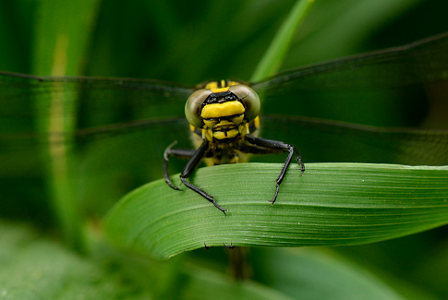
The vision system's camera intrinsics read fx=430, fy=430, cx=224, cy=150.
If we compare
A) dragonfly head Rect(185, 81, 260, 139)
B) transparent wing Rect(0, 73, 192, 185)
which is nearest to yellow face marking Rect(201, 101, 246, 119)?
dragonfly head Rect(185, 81, 260, 139)

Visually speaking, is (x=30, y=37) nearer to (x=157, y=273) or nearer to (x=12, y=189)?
(x=12, y=189)

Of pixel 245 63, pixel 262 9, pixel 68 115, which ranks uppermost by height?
pixel 262 9

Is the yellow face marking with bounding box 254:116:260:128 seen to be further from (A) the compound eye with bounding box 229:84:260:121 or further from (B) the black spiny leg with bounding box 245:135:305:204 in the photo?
(A) the compound eye with bounding box 229:84:260:121

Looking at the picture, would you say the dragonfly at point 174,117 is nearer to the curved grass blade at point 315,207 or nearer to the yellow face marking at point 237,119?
the yellow face marking at point 237,119

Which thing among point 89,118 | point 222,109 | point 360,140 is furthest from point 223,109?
point 89,118

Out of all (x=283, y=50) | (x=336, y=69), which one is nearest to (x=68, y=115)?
(x=283, y=50)

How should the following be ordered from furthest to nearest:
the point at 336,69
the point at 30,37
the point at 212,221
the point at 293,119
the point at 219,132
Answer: the point at 30,37 → the point at 293,119 → the point at 336,69 → the point at 219,132 → the point at 212,221

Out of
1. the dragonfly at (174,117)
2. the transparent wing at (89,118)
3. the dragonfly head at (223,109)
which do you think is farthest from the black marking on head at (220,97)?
the transparent wing at (89,118)
